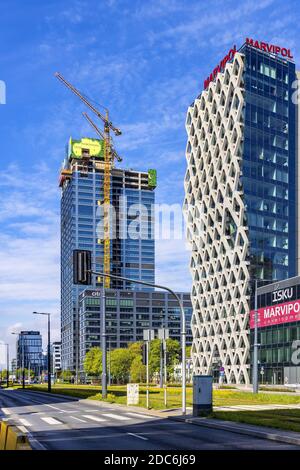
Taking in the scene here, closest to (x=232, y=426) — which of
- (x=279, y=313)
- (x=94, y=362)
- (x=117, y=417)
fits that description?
(x=117, y=417)

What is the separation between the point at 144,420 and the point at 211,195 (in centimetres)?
8753

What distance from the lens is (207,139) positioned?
116m

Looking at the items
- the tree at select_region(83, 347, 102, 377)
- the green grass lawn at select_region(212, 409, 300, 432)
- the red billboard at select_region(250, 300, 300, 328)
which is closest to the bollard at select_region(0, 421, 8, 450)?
the green grass lawn at select_region(212, 409, 300, 432)

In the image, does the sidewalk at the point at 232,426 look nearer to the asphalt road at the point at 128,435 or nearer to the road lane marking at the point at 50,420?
the asphalt road at the point at 128,435

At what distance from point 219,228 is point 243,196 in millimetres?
9081

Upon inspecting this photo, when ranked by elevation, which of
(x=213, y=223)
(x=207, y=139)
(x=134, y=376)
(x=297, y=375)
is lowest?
(x=134, y=376)

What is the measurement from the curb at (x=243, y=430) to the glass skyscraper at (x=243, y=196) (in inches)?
2790

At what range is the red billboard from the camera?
79062 mm

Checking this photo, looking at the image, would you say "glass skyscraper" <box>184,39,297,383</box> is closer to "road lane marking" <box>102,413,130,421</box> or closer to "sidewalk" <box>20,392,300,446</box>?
"sidewalk" <box>20,392,300,446</box>

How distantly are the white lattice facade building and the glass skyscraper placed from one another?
7.4 inches

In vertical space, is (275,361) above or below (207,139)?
below

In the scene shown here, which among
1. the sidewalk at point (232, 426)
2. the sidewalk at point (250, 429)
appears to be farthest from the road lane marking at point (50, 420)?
the sidewalk at point (250, 429)

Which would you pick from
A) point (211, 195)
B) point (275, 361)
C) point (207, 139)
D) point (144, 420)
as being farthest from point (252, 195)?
point (144, 420)

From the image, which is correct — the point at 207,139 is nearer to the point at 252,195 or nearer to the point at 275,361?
the point at 252,195
